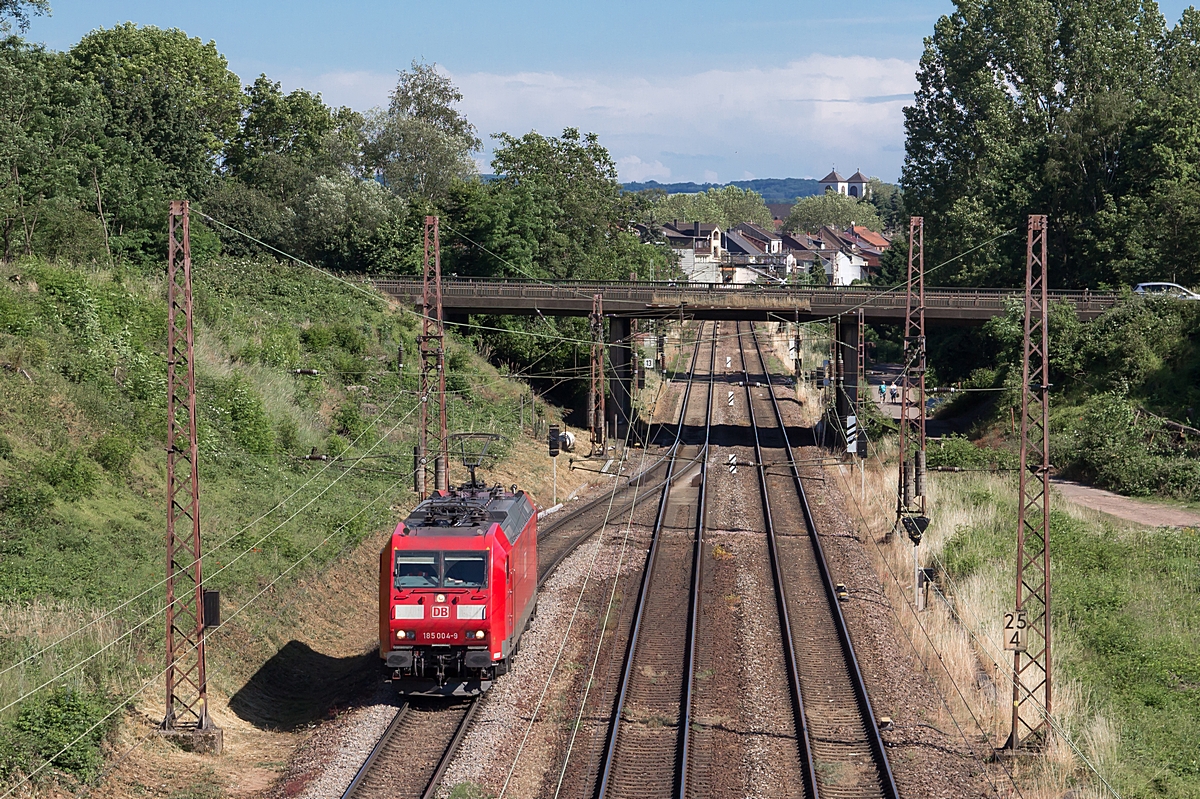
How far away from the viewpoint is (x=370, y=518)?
3284cm

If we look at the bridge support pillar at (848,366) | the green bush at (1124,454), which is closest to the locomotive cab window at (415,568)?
the green bush at (1124,454)

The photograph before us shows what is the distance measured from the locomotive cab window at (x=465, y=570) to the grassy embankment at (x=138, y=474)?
4.94 m

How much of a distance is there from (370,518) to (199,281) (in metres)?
24.6

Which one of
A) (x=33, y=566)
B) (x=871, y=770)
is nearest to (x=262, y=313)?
(x=33, y=566)

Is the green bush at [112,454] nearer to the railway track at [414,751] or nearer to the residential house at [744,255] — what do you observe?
the railway track at [414,751]

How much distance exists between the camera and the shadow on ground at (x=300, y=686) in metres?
20.9

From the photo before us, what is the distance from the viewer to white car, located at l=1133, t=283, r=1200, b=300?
5582 cm

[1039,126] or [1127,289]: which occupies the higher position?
[1039,126]

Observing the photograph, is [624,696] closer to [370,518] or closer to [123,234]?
[370,518]

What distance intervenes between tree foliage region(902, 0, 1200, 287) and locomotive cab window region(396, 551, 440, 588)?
50.5 meters

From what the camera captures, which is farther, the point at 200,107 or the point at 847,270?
the point at 847,270

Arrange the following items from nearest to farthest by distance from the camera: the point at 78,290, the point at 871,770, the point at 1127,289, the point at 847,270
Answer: the point at 871,770 < the point at 78,290 < the point at 1127,289 < the point at 847,270

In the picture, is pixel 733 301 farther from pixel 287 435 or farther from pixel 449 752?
pixel 449 752

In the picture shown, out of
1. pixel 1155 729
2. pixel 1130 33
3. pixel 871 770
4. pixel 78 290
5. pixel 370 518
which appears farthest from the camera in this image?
pixel 1130 33
